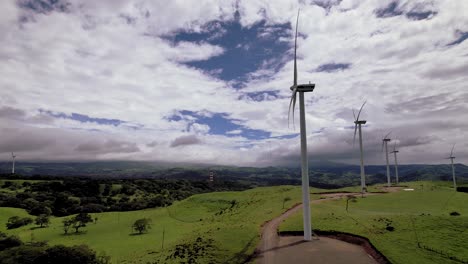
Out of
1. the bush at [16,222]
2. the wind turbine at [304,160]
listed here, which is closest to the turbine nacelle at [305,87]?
the wind turbine at [304,160]

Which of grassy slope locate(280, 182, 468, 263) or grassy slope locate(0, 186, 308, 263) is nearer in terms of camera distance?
grassy slope locate(280, 182, 468, 263)

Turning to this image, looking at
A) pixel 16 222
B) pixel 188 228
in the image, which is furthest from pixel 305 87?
pixel 16 222

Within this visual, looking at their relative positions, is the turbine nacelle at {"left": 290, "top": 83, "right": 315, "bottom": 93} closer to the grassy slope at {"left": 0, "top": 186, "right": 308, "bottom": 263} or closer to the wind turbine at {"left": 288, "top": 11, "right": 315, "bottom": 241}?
the wind turbine at {"left": 288, "top": 11, "right": 315, "bottom": 241}

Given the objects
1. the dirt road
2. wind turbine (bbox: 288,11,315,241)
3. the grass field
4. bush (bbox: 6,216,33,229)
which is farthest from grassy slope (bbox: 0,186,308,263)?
wind turbine (bbox: 288,11,315,241)

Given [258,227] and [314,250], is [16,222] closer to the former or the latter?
[258,227]

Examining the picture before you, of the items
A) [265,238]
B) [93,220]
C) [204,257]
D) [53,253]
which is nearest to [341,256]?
[265,238]

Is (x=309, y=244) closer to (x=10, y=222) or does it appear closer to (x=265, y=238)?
(x=265, y=238)
